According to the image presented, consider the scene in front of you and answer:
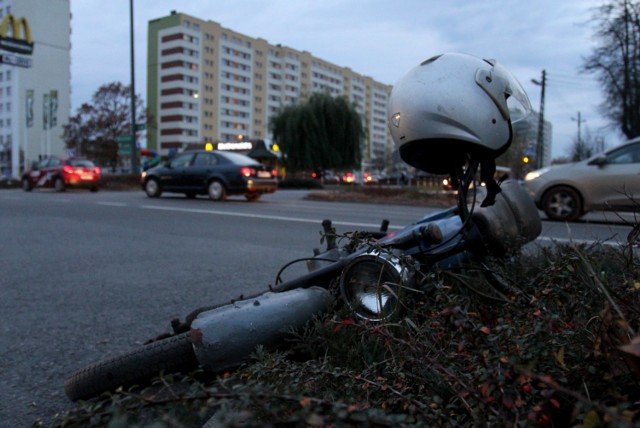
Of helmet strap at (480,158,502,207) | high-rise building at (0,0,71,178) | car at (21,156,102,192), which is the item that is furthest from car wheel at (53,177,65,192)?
high-rise building at (0,0,71,178)

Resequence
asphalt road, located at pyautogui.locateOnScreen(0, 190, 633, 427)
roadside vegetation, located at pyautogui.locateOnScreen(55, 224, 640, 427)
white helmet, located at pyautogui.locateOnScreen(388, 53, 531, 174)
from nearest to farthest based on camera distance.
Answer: roadside vegetation, located at pyautogui.locateOnScreen(55, 224, 640, 427) < white helmet, located at pyautogui.locateOnScreen(388, 53, 531, 174) < asphalt road, located at pyautogui.locateOnScreen(0, 190, 633, 427)

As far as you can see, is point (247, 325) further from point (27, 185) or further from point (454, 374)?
point (27, 185)

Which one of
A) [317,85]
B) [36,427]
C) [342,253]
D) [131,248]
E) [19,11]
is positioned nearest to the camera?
[36,427]

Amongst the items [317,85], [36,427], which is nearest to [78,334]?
[36,427]

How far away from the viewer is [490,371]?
1225mm

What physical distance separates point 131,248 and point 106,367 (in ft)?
15.0

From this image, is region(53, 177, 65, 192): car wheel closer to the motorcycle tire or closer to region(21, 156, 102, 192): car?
region(21, 156, 102, 192): car

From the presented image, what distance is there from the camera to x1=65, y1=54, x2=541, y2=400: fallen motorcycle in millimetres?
2000

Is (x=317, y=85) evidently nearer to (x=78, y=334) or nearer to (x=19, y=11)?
(x=19, y=11)

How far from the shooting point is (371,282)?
85.3 inches

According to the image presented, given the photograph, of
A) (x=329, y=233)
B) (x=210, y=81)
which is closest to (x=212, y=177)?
(x=329, y=233)

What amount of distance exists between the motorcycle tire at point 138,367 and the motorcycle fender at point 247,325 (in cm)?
14

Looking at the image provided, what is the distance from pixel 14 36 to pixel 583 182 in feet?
155

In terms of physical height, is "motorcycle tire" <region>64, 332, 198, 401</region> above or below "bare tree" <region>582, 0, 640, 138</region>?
below
